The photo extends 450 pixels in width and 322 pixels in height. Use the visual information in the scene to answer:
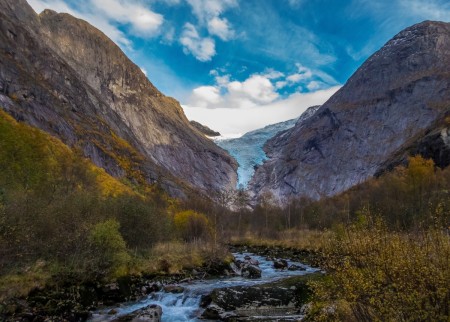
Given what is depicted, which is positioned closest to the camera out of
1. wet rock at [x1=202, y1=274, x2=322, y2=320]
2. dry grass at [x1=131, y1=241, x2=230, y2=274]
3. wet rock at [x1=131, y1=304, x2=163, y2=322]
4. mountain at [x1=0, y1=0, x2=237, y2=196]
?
wet rock at [x1=131, y1=304, x2=163, y2=322]

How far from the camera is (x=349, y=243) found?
853cm

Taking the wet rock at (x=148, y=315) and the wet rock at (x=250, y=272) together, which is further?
the wet rock at (x=250, y=272)

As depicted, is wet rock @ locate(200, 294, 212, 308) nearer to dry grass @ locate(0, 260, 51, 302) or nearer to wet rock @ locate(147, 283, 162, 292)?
wet rock @ locate(147, 283, 162, 292)

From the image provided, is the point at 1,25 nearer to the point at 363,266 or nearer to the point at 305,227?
the point at 305,227

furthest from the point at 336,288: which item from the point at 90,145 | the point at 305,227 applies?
the point at 90,145

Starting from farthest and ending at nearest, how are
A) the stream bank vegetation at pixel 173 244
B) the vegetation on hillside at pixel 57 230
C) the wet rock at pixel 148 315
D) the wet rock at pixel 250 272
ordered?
the wet rock at pixel 250 272, the vegetation on hillside at pixel 57 230, the wet rock at pixel 148 315, the stream bank vegetation at pixel 173 244

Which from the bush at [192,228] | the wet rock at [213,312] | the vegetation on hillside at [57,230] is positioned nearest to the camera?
the wet rock at [213,312]

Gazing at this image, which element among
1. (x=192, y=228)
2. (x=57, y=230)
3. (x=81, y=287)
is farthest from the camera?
(x=192, y=228)

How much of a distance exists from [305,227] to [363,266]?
74.4 meters

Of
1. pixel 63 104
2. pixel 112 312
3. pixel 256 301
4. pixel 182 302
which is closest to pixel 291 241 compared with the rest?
pixel 182 302

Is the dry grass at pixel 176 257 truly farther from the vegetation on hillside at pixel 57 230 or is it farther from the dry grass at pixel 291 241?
the dry grass at pixel 291 241

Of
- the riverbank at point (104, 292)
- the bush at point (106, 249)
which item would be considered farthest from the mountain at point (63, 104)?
the riverbank at point (104, 292)

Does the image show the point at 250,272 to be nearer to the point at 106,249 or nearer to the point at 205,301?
the point at 205,301

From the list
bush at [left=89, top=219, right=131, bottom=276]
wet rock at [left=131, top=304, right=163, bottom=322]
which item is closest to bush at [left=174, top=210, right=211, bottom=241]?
bush at [left=89, top=219, right=131, bottom=276]
